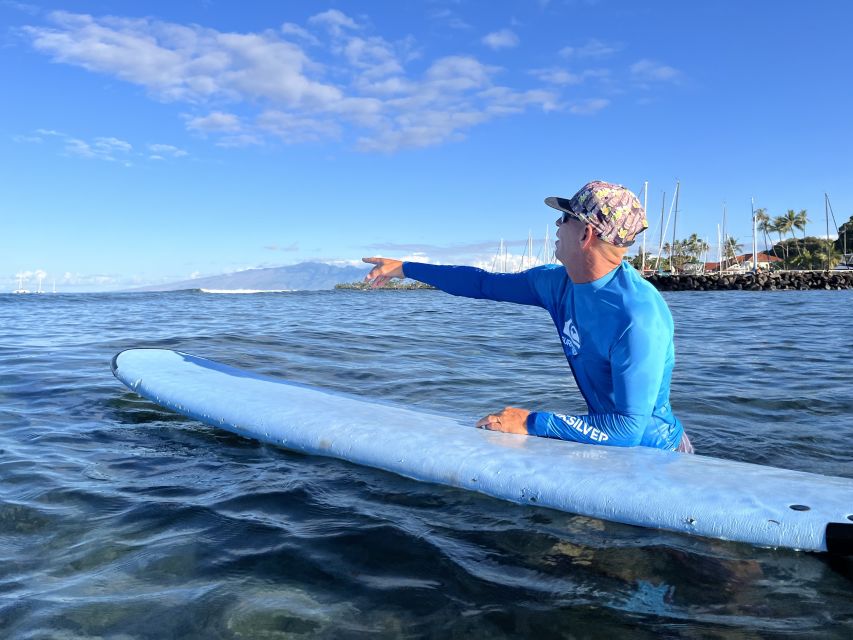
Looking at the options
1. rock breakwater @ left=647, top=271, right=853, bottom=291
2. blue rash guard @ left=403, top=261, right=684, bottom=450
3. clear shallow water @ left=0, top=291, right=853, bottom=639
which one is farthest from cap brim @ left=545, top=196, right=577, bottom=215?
rock breakwater @ left=647, top=271, right=853, bottom=291

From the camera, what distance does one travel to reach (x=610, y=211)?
110 inches

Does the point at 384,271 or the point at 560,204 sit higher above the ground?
the point at 560,204

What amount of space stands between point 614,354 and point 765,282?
5752cm

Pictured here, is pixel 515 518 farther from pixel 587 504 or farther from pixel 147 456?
pixel 147 456

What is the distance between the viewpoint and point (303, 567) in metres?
2.44

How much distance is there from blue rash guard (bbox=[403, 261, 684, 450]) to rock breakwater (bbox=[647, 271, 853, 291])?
167 feet

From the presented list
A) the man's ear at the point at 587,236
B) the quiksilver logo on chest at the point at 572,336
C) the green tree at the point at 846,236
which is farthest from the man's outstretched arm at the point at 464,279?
the green tree at the point at 846,236

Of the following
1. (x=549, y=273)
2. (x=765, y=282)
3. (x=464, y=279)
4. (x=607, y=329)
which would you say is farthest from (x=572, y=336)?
(x=765, y=282)

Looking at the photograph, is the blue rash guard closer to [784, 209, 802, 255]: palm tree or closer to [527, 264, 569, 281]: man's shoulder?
[527, 264, 569, 281]: man's shoulder

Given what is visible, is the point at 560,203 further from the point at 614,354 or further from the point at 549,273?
the point at 614,354

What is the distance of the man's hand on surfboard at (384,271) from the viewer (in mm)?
4000

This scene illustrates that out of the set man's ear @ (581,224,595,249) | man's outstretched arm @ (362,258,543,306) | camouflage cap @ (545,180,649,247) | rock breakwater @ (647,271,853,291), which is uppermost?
rock breakwater @ (647,271,853,291)

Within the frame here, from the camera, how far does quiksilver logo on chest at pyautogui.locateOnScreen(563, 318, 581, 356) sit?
309 centimetres

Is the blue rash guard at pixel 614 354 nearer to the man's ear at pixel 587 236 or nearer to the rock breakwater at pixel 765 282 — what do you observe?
the man's ear at pixel 587 236
